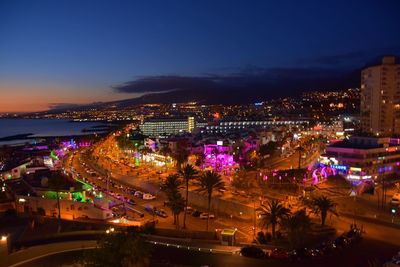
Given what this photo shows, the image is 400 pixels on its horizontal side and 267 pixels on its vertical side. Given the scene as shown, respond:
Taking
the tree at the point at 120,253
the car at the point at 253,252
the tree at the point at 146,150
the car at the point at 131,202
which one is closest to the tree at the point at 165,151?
the tree at the point at 146,150

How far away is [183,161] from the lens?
1941 inches

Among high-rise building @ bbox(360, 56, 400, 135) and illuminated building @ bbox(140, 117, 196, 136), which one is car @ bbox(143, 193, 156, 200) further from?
illuminated building @ bbox(140, 117, 196, 136)

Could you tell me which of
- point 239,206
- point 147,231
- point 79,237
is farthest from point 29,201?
point 239,206

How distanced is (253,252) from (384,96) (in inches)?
1962

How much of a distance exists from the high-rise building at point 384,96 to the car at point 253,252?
47951 millimetres

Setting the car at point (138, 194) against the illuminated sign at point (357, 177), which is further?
the illuminated sign at point (357, 177)

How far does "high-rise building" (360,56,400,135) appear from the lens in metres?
58.3

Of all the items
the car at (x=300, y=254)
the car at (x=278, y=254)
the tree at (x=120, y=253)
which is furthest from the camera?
the car at (x=278, y=254)

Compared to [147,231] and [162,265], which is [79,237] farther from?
[162,265]

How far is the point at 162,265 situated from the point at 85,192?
1540 cm

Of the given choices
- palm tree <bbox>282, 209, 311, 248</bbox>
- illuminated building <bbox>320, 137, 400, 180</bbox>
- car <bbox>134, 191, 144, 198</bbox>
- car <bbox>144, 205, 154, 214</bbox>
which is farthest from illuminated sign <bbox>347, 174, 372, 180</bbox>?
palm tree <bbox>282, 209, 311, 248</bbox>

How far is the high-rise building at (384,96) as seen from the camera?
5831 cm

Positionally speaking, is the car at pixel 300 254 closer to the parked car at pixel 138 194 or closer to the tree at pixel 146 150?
the parked car at pixel 138 194

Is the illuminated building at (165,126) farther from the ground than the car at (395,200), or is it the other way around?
the illuminated building at (165,126)
